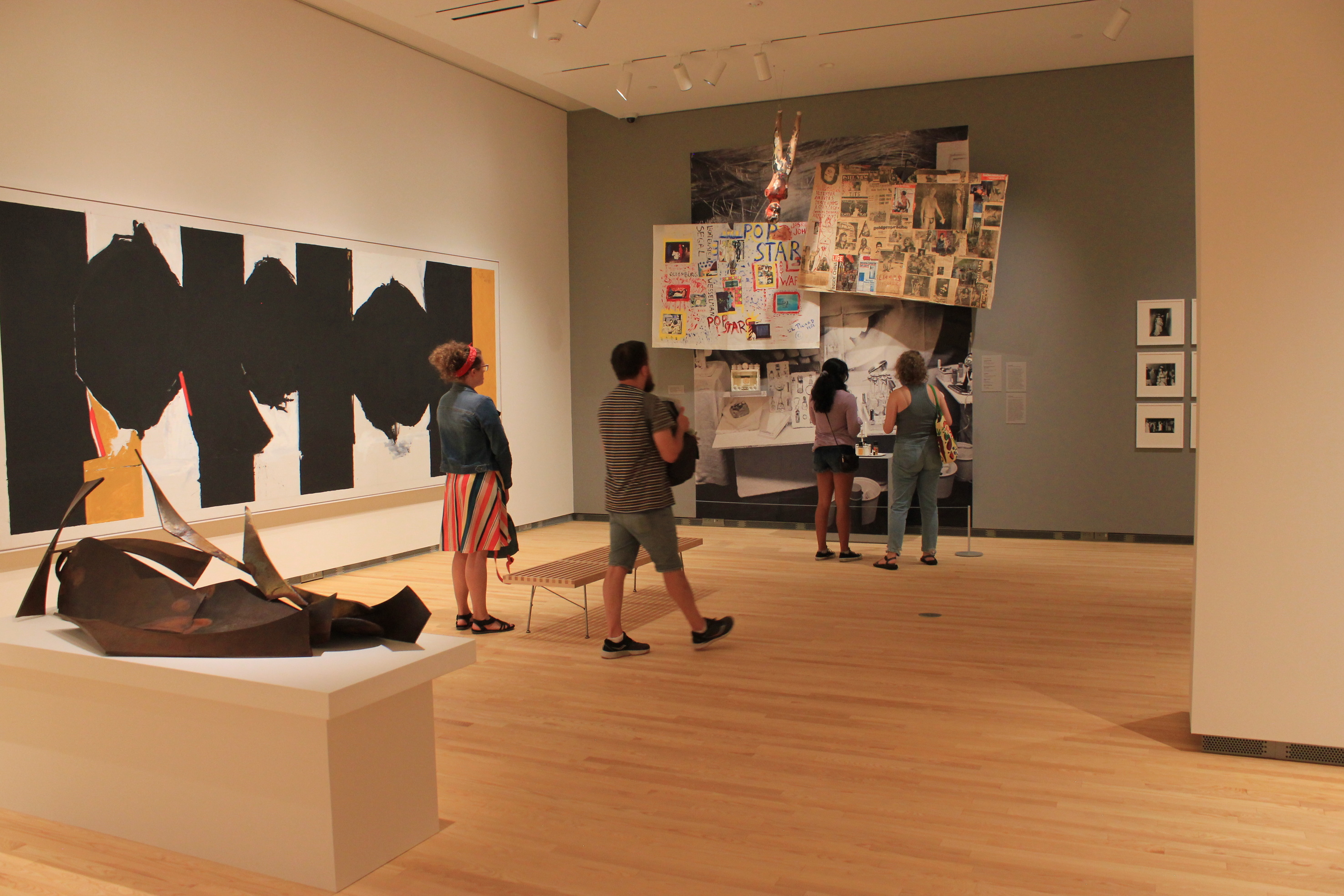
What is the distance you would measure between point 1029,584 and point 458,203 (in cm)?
601

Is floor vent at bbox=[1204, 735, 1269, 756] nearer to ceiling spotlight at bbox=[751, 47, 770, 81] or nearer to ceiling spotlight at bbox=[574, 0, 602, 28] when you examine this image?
ceiling spotlight at bbox=[574, 0, 602, 28]

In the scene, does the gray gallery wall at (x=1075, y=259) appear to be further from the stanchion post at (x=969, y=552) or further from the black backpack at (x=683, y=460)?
the black backpack at (x=683, y=460)

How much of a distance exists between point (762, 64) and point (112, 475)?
5580 mm

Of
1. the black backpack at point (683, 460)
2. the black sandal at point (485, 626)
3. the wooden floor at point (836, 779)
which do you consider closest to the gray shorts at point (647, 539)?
the black backpack at point (683, 460)

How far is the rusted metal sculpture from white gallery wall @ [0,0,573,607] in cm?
276

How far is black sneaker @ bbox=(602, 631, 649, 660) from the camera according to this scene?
17.0ft

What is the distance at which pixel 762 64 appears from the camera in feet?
25.1

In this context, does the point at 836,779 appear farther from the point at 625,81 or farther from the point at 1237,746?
the point at 625,81

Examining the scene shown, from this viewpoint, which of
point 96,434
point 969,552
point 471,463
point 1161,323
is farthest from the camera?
point 1161,323

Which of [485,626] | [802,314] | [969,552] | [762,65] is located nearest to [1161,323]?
[969,552]

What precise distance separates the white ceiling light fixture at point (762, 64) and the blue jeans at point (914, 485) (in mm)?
3160

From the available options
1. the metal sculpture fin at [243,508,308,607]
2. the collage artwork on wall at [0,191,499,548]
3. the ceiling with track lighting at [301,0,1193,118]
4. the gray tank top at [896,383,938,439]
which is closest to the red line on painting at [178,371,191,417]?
the collage artwork on wall at [0,191,499,548]

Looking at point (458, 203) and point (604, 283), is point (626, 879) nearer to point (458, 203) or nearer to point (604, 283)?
point (458, 203)

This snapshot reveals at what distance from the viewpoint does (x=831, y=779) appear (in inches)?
137
